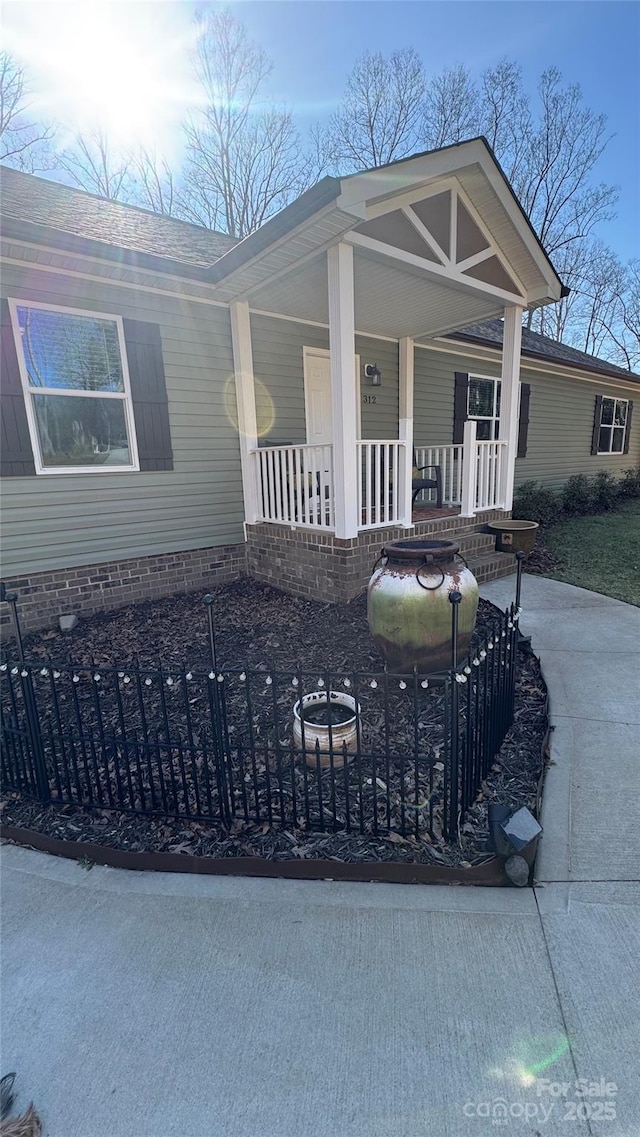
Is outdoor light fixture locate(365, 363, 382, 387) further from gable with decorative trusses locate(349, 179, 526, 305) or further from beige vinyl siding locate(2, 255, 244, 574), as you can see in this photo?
beige vinyl siding locate(2, 255, 244, 574)

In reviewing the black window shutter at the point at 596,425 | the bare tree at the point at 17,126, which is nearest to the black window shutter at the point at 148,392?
the bare tree at the point at 17,126

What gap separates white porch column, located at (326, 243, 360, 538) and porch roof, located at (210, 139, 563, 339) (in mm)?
234

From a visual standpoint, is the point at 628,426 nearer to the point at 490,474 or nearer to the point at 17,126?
the point at 490,474

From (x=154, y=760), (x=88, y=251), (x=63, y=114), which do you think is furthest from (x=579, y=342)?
(x=154, y=760)

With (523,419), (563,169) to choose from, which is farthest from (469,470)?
(563,169)

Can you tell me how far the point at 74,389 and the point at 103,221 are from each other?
239 cm

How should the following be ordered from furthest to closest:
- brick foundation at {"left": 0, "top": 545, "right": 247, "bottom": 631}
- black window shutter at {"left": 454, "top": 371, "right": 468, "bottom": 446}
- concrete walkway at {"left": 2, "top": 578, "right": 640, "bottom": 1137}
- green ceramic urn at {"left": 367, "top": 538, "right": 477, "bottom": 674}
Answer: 1. black window shutter at {"left": 454, "top": 371, "right": 468, "bottom": 446}
2. brick foundation at {"left": 0, "top": 545, "right": 247, "bottom": 631}
3. green ceramic urn at {"left": 367, "top": 538, "right": 477, "bottom": 674}
4. concrete walkway at {"left": 2, "top": 578, "right": 640, "bottom": 1137}

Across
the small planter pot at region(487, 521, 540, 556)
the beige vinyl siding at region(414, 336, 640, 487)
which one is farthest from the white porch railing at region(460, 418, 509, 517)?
the beige vinyl siding at region(414, 336, 640, 487)

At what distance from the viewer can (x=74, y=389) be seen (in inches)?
203

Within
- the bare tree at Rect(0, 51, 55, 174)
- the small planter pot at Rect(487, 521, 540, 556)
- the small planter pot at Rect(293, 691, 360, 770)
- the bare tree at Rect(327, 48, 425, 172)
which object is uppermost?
the bare tree at Rect(327, 48, 425, 172)

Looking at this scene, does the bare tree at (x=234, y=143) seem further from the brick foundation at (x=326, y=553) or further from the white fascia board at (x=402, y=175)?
the brick foundation at (x=326, y=553)

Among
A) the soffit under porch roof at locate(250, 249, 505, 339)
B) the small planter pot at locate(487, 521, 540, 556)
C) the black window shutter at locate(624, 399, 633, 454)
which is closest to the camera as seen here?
the soffit under porch roof at locate(250, 249, 505, 339)

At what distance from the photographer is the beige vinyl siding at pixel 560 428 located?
39.2 feet

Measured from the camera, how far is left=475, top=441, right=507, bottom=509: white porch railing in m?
6.83
